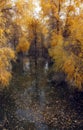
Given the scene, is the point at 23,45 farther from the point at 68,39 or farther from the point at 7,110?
the point at 7,110

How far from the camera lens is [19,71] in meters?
25.1

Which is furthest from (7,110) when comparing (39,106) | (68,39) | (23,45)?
(23,45)

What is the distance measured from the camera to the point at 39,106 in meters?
17.0

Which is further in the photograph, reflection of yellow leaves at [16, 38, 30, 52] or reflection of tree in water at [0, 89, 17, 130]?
reflection of yellow leaves at [16, 38, 30, 52]

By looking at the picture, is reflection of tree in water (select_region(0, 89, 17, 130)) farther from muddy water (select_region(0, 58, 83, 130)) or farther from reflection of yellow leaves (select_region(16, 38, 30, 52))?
reflection of yellow leaves (select_region(16, 38, 30, 52))

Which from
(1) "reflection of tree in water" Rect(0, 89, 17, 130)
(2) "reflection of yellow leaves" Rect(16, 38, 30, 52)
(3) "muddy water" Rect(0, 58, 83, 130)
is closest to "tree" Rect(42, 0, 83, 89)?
(3) "muddy water" Rect(0, 58, 83, 130)

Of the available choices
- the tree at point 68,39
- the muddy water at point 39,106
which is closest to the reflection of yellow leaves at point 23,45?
the tree at point 68,39

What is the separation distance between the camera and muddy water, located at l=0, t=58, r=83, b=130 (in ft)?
48.3

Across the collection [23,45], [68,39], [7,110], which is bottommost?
[7,110]

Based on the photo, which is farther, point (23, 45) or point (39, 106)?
point (23, 45)

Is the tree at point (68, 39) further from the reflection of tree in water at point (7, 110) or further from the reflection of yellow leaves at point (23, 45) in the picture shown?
the reflection of tree in water at point (7, 110)

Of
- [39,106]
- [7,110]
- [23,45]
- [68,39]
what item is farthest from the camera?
[23,45]

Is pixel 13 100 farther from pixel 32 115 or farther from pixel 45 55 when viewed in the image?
pixel 45 55

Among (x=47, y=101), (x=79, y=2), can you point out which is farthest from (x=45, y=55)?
(x=47, y=101)
